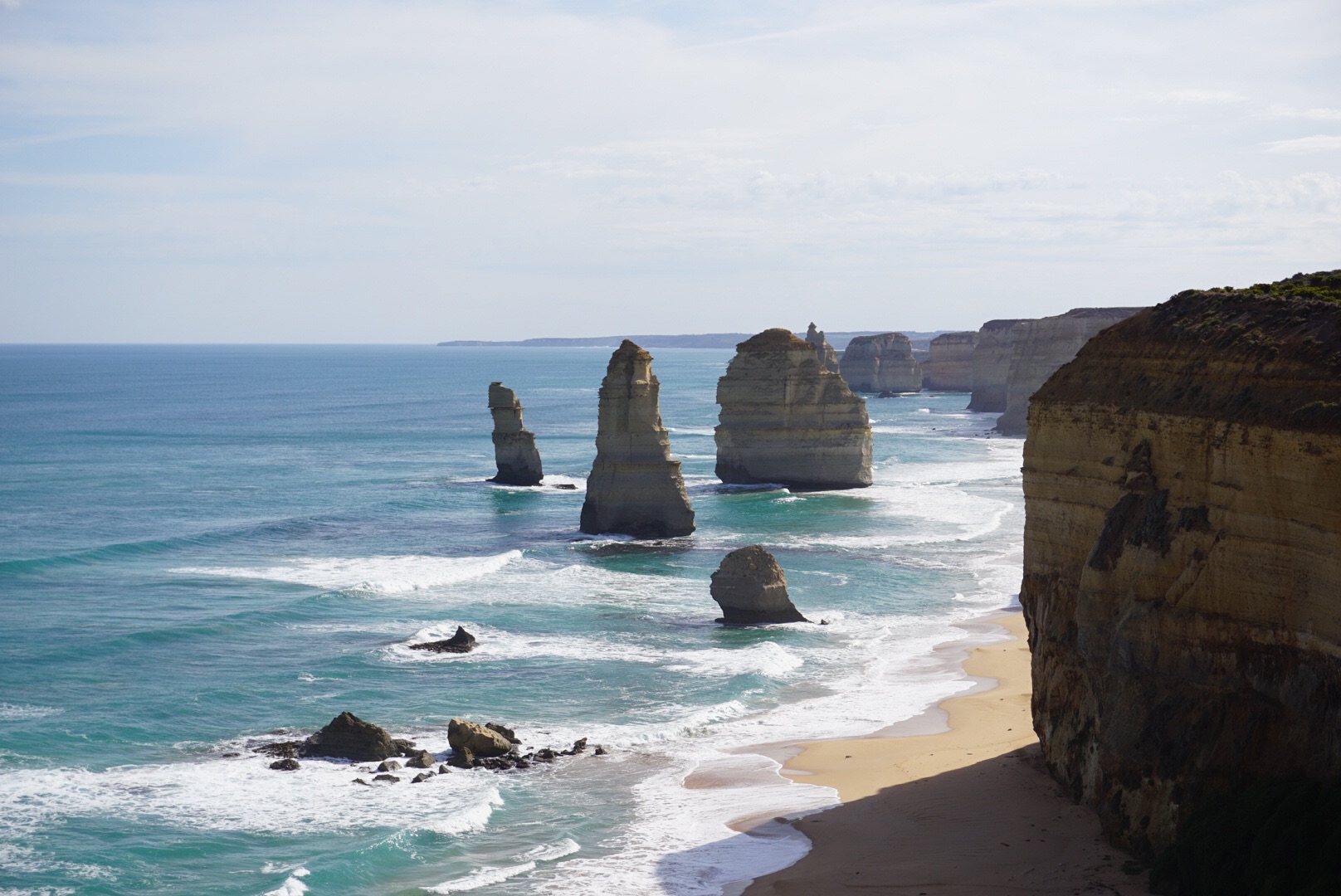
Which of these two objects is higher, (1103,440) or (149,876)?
(1103,440)

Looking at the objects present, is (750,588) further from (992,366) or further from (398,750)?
(992,366)

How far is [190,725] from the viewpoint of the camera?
88.4ft

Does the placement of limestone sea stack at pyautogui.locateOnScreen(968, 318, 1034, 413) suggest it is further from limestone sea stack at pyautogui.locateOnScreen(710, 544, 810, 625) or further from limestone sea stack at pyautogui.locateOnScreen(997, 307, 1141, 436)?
limestone sea stack at pyautogui.locateOnScreen(710, 544, 810, 625)

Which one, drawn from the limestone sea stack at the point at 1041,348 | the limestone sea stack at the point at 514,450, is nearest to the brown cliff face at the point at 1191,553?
the limestone sea stack at the point at 514,450

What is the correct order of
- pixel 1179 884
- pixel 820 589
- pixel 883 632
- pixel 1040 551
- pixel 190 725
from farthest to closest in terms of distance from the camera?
1. pixel 820 589
2. pixel 883 632
3. pixel 190 725
4. pixel 1040 551
5. pixel 1179 884

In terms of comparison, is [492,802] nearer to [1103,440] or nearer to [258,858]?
[258,858]

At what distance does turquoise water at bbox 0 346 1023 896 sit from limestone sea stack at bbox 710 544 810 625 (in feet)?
3.02

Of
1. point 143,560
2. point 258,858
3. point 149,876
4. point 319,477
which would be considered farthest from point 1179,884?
point 319,477

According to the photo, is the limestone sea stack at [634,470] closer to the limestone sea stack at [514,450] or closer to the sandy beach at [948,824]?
the limestone sea stack at [514,450]

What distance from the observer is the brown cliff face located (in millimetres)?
15406

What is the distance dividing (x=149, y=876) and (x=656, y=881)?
7.47 m

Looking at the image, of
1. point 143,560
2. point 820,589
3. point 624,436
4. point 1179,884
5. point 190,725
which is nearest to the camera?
point 1179,884

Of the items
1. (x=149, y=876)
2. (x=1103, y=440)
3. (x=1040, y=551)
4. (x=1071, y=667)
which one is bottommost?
(x=149, y=876)

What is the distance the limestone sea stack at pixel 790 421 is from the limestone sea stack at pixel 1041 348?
110 ft
